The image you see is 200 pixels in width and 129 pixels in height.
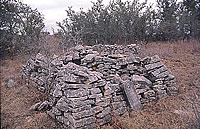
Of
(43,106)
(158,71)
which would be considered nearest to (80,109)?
(43,106)

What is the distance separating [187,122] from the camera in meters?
3.70

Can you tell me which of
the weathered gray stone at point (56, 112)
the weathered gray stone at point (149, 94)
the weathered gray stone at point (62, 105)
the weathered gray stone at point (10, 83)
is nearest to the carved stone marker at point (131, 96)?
the weathered gray stone at point (149, 94)

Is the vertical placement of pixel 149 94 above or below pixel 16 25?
below

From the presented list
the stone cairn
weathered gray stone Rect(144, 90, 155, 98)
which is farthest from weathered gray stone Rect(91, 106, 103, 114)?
weathered gray stone Rect(144, 90, 155, 98)

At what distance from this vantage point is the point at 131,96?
4.55m

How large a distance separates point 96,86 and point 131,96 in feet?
3.64

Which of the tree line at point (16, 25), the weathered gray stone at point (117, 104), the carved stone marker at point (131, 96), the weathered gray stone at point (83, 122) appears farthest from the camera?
the tree line at point (16, 25)

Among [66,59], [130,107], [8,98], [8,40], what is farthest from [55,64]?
[8,40]

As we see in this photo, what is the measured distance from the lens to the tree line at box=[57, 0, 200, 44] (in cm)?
1389

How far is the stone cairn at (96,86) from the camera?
3.69 m

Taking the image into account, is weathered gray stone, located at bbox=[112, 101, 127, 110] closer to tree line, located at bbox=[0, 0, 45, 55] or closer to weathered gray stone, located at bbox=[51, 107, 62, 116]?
weathered gray stone, located at bbox=[51, 107, 62, 116]

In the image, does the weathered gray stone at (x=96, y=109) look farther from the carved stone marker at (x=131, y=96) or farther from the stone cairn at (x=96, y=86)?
the carved stone marker at (x=131, y=96)

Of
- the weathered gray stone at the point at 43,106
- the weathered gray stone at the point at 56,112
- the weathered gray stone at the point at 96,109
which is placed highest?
the weathered gray stone at the point at 96,109

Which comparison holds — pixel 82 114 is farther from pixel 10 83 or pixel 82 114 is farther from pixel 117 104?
pixel 10 83
